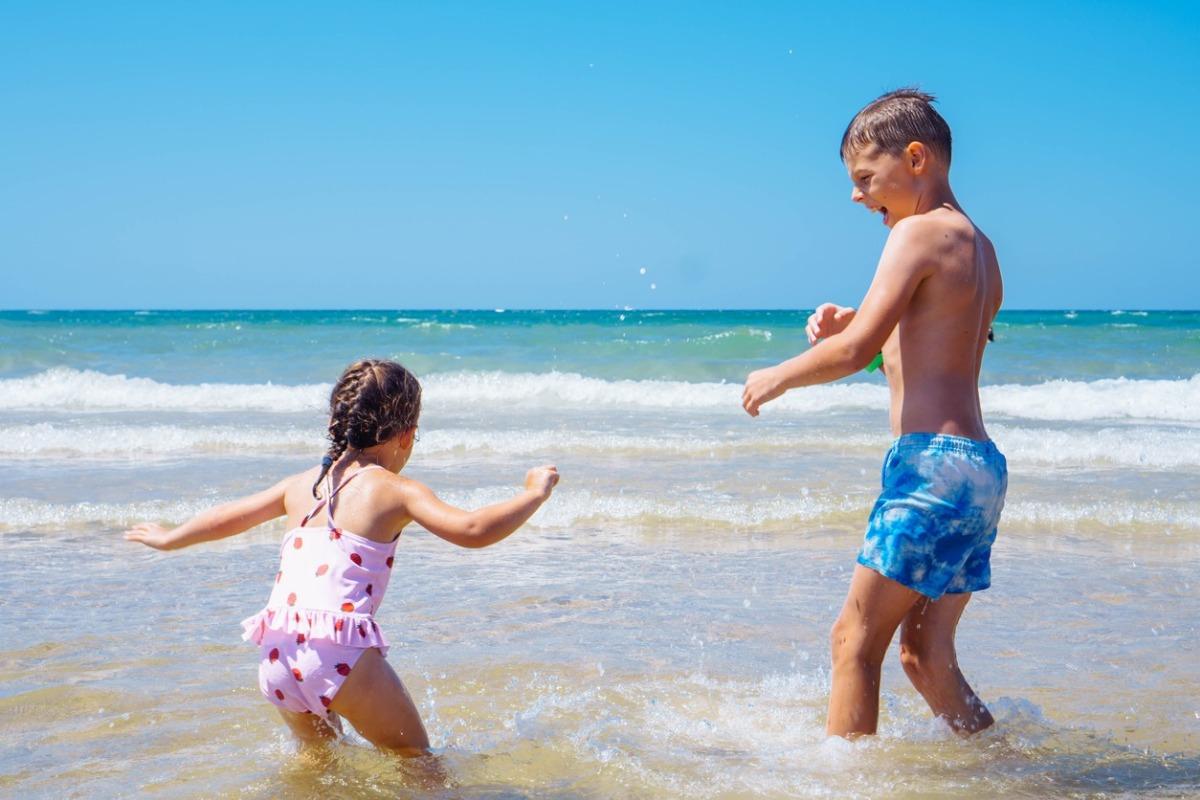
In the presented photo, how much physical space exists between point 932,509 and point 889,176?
890mm

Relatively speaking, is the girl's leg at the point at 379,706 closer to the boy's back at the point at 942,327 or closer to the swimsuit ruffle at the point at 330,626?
the swimsuit ruffle at the point at 330,626

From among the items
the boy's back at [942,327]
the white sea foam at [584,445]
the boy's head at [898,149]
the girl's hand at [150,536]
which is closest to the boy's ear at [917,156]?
the boy's head at [898,149]

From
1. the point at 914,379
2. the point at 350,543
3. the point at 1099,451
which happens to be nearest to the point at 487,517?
the point at 350,543

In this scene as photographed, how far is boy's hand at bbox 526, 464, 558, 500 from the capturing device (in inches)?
111

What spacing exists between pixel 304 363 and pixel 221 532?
67.9 ft

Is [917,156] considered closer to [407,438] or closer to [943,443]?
[943,443]

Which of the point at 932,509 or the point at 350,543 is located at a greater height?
the point at 932,509

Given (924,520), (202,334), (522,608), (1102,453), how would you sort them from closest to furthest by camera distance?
(924,520) → (522,608) → (1102,453) → (202,334)

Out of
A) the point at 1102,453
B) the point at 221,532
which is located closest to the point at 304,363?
the point at 1102,453

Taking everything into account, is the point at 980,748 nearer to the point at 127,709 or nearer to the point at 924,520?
the point at 924,520

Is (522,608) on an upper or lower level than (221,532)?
lower

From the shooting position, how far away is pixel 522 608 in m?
5.02

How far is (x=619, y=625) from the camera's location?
189 inches

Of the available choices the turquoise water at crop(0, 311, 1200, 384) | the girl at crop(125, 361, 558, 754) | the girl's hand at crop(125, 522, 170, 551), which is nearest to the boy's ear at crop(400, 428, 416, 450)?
the girl at crop(125, 361, 558, 754)
